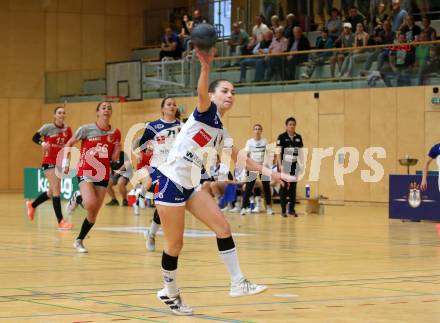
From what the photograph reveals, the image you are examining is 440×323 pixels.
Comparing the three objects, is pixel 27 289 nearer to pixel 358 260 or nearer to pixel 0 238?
pixel 358 260

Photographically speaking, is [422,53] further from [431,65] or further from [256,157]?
[256,157]

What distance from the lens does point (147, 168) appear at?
1548 cm

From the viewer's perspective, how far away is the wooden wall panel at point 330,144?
30.8m

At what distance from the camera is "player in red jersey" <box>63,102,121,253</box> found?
49.5 feet

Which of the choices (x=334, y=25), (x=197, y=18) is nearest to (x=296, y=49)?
(x=334, y=25)

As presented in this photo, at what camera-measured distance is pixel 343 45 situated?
29922 mm

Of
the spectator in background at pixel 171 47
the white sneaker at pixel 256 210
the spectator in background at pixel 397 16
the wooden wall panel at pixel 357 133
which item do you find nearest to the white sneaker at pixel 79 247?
the white sneaker at pixel 256 210

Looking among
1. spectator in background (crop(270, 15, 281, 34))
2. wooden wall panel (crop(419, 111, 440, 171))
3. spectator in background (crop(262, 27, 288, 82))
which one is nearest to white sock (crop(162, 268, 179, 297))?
wooden wall panel (crop(419, 111, 440, 171))

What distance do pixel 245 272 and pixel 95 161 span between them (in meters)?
4.16

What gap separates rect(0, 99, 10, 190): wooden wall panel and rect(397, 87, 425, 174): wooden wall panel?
58.5 ft

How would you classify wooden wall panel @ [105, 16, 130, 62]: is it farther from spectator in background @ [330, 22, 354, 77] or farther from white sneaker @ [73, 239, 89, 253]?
white sneaker @ [73, 239, 89, 253]

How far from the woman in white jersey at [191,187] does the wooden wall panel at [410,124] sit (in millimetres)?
19456

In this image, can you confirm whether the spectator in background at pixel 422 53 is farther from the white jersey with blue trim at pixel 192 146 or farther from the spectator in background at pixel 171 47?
the white jersey with blue trim at pixel 192 146

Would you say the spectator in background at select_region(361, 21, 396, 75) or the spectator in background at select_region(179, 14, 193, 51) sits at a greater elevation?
the spectator in background at select_region(179, 14, 193, 51)
